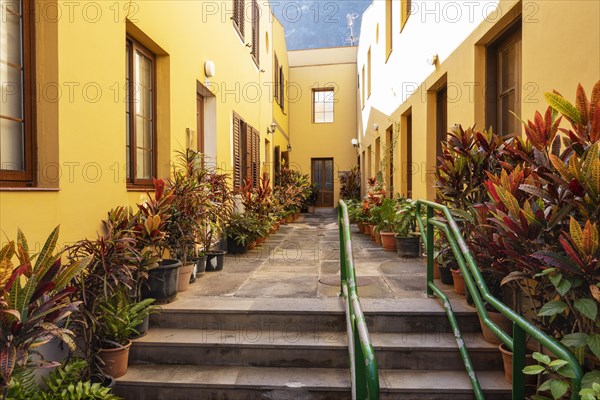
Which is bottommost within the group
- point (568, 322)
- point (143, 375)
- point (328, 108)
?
point (143, 375)

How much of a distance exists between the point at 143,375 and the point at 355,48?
1680cm

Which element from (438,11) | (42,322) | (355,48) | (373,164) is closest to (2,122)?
(42,322)

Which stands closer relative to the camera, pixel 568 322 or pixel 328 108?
pixel 568 322

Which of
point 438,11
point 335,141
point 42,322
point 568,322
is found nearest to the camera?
point 42,322

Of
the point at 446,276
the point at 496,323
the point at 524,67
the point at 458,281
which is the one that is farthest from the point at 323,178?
the point at 496,323

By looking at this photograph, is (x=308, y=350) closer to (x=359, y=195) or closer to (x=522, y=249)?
(x=522, y=249)

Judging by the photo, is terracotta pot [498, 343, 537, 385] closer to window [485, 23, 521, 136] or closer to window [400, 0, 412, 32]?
window [485, 23, 521, 136]

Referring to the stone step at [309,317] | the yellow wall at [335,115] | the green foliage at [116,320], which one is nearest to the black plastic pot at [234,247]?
the stone step at [309,317]

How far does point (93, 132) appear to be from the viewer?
3.32 meters

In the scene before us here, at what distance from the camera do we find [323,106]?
17.5 metres

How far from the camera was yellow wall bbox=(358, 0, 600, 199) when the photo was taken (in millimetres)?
2670

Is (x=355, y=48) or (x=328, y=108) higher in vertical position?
(x=355, y=48)

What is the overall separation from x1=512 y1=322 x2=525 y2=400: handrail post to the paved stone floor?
168 cm

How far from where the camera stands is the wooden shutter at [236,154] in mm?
7938
